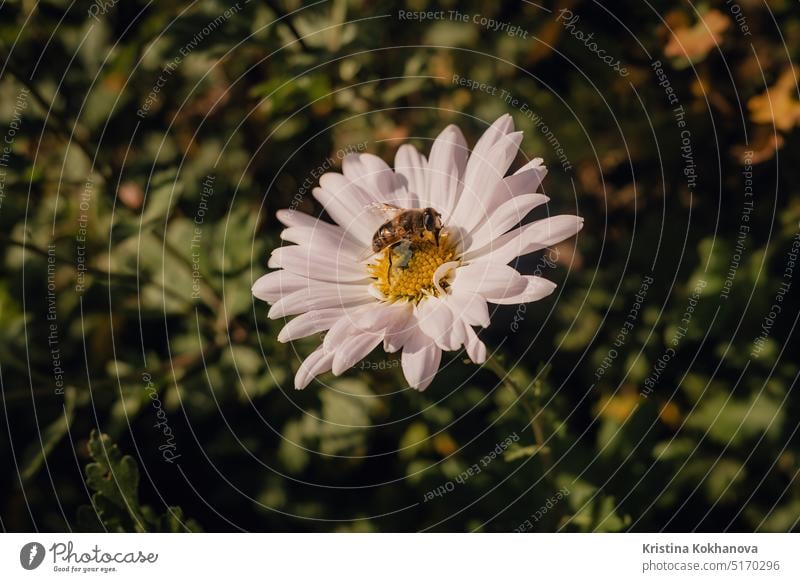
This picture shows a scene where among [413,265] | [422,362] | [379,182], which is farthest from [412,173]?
[422,362]

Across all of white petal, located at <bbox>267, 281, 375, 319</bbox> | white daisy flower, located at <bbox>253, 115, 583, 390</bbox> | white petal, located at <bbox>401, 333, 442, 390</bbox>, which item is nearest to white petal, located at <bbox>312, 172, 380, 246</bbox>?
white daisy flower, located at <bbox>253, 115, 583, 390</bbox>

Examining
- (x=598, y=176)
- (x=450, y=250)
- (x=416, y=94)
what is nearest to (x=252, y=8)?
(x=416, y=94)

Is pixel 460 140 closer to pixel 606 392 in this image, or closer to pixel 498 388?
pixel 498 388

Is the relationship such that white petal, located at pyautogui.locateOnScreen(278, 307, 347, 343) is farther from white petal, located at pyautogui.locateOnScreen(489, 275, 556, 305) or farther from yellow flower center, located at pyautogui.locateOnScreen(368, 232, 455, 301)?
white petal, located at pyautogui.locateOnScreen(489, 275, 556, 305)

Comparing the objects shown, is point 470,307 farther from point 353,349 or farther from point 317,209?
point 317,209

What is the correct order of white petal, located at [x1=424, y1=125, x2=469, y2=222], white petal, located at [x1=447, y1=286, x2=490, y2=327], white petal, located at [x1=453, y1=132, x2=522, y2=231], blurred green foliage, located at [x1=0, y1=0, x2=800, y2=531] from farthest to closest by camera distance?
blurred green foliage, located at [x1=0, y1=0, x2=800, y2=531]
white petal, located at [x1=424, y1=125, x2=469, y2=222]
white petal, located at [x1=453, y1=132, x2=522, y2=231]
white petal, located at [x1=447, y1=286, x2=490, y2=327]

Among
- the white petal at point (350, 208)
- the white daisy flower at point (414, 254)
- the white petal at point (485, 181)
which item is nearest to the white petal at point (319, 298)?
the white daisy flower at point (414, 254)

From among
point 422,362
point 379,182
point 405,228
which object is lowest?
point 422,362

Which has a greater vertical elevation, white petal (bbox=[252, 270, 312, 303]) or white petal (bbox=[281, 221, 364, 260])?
white petal (bbox=[281, 221, 364, 260])
